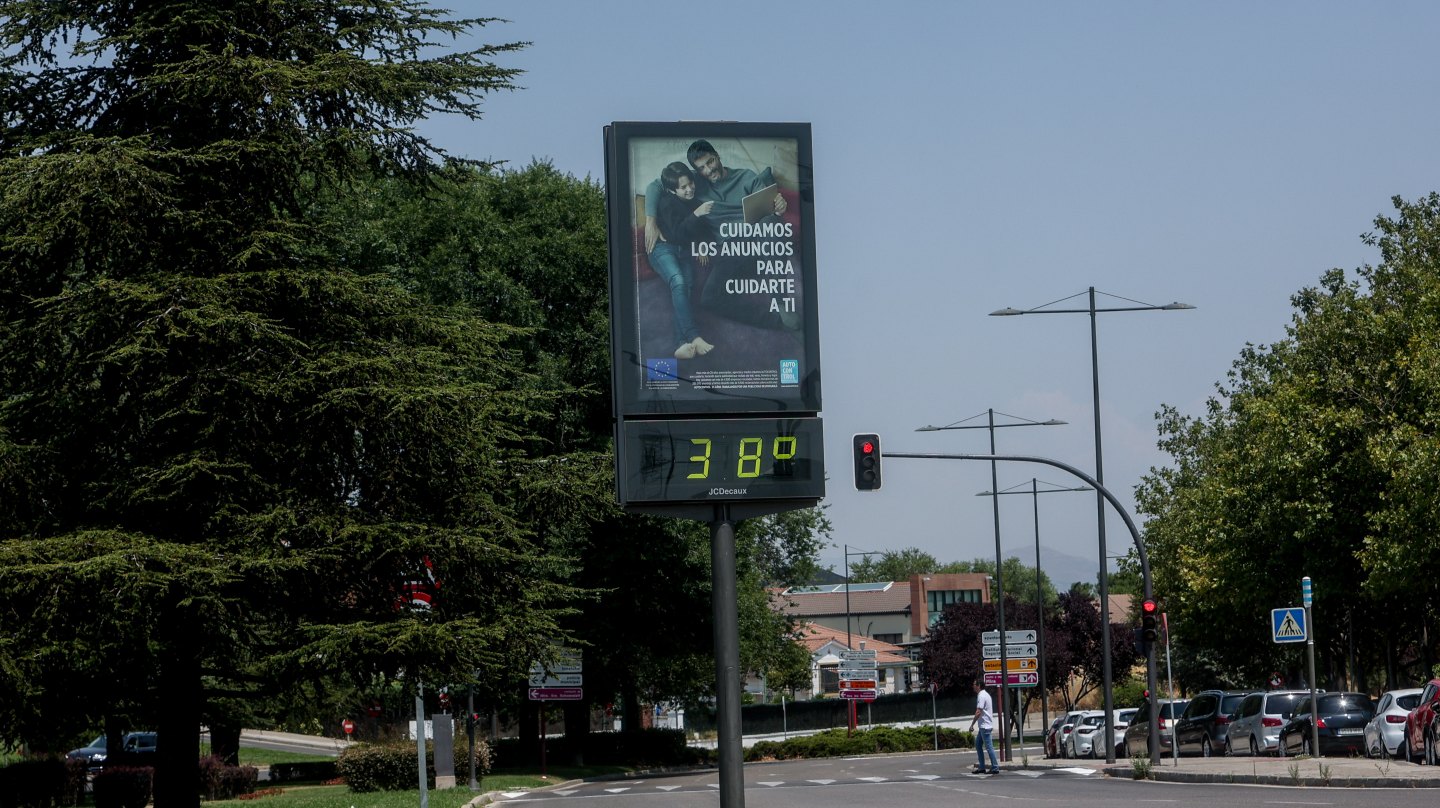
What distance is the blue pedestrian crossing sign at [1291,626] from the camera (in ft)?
94.6

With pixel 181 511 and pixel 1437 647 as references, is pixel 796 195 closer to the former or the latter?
pixel 181 511

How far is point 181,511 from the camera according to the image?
24.8 metres

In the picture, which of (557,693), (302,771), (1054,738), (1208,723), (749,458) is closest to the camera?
(749,458)

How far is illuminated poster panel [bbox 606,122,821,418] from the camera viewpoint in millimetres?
14016

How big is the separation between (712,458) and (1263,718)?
83.8 feet

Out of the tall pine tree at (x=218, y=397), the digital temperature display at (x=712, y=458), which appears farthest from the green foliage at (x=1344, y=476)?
the digital temperature display at (x=712, y=458)

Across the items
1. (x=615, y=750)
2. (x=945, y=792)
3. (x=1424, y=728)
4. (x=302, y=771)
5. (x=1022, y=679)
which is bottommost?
(x=615, y=750)

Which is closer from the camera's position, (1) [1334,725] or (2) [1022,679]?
(1) [1334,725]

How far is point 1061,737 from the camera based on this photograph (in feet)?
176

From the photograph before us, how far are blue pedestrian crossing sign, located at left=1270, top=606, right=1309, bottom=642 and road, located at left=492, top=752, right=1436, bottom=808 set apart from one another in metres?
3.01

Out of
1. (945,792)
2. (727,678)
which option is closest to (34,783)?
(945,792)

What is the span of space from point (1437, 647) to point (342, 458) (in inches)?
1582

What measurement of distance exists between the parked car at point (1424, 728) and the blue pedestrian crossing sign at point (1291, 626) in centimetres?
210

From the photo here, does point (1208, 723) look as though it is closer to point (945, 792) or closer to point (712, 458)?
point (945, 792)
